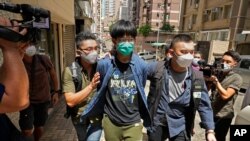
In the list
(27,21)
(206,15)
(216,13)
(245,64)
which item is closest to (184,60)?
(27,21)

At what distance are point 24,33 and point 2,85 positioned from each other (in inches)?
12.9

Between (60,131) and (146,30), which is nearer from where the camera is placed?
(60,131)

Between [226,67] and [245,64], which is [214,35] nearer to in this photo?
[245,64]

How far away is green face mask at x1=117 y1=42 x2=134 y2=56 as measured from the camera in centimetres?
212

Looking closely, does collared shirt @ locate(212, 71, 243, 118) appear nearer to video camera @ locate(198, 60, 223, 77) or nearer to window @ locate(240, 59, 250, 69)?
video camera @ locate(198, 60, 223, 77)

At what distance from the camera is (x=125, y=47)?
6.96ft

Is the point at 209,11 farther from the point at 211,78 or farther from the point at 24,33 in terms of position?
the point at 24,33

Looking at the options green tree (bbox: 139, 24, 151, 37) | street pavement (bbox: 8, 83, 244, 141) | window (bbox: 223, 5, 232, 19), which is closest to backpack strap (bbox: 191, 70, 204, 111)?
street pavement (bbox: 8, 83, 244, 141)

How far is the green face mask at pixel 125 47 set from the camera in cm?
212

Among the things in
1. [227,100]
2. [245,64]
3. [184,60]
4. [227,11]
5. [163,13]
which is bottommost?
[245,64]

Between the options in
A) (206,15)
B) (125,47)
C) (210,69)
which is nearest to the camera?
(125,47)

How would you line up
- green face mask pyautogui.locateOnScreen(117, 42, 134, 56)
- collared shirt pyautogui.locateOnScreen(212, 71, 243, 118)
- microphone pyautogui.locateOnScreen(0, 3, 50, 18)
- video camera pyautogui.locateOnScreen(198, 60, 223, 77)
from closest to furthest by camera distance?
microphone pyautogui.locateOnScreen(0, 3, 50, 18)
green face mask pyautogui.locateOnScreen(117, 42, 134, 56)
video camera pyautogui.locateOnScreen(198, 60, 223, 77)
collared shirt pyautogui.locateOnScreen(212, 71, 243, 118)

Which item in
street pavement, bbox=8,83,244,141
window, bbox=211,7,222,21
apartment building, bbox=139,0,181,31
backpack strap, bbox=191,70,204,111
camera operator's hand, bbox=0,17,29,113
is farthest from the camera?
apartment building, bbox=139,0,181,31

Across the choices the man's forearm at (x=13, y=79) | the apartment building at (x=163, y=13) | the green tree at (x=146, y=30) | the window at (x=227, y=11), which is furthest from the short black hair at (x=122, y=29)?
the apartment building at (x=163, y=13)
